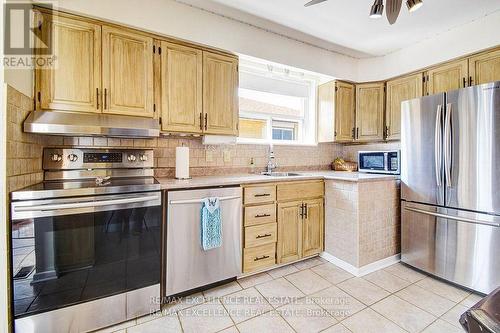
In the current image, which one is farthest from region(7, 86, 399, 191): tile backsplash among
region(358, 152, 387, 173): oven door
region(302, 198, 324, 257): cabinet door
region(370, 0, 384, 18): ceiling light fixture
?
region(370, 0, 384, 18): ceiling light fixture

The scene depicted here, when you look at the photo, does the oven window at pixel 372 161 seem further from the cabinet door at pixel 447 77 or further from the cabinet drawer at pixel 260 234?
the cabinet drawer at pixel 260 234

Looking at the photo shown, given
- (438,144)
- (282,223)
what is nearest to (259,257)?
(282,223)

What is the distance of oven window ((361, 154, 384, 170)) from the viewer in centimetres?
295

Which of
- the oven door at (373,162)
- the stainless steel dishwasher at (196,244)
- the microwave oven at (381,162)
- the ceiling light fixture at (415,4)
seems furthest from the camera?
the oven door at (373,162)

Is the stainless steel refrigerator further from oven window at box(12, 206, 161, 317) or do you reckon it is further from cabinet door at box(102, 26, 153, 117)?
cabinet door at box(102, 26, 153, 117)

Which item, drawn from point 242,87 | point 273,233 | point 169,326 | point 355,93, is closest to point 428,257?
point 273,233

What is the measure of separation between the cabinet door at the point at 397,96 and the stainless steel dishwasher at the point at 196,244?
2.37 metres

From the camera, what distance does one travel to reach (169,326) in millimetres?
1688

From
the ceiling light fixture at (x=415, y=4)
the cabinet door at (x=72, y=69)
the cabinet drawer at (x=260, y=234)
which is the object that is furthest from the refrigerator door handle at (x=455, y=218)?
the cabinet door at (x=72, y=69)

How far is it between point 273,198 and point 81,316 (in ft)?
5.83

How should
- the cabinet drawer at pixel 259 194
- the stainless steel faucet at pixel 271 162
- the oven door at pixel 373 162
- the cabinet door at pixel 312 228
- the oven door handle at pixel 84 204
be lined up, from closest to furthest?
the oven door handle at pixel 84 204 < the cabinet drawer at pixel 259 194 < the cabinet door at pixel 312 228 < the oven door at pixel 373 162 < the stainless steel faucet at pixel 271 162

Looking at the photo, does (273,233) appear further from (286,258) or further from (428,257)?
(428,257)

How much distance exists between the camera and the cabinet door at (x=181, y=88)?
7.22 ft

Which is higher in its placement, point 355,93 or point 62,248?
point 355,93
